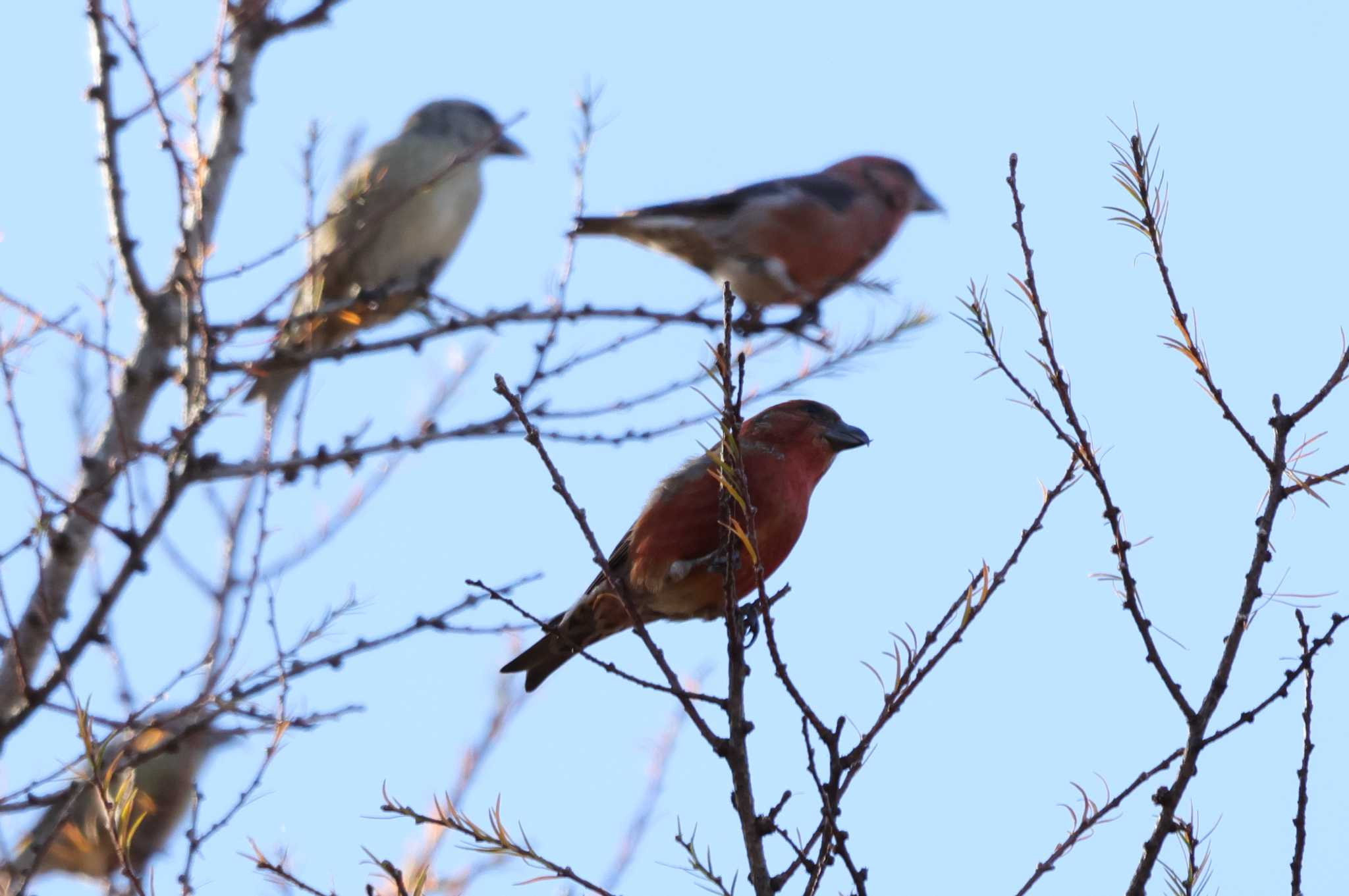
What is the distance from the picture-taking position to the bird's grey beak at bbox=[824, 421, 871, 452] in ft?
13.8

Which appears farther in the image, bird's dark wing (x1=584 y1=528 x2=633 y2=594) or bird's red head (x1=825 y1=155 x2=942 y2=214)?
bird's red head (x1=825 y1=155 x2=942 y2=214)

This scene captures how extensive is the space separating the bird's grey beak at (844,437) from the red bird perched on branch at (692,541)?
3cm

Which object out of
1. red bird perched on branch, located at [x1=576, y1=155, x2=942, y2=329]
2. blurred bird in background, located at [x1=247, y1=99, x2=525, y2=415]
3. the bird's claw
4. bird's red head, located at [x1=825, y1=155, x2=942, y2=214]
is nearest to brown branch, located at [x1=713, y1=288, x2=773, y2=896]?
Result: the bird's claw

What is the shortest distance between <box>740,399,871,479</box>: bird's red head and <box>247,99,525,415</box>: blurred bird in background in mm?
1160

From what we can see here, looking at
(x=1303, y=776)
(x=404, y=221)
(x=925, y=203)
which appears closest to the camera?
(x=1303, y=776)

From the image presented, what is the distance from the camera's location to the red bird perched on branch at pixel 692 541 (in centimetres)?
365

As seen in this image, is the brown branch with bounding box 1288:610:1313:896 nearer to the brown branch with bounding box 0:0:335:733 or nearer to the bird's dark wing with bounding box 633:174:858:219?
the brown branch with bounding box 0:0:335:733

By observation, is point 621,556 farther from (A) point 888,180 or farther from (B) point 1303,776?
(A) point 888,180

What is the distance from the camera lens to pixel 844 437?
423cm

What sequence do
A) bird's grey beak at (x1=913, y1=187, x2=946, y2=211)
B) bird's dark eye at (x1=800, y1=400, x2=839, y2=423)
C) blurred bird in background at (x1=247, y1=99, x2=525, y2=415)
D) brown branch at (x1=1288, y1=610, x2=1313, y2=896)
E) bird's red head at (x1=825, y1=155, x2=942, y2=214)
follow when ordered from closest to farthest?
brown branch at (x1=1288, y1=610, x2=1313, y2=896) < bird's dark eye at (x1=800, y1=400, x2=839, y2=423) < blurred bird in background at (x1=247, y1=99, x2=525, y2=415) < bird's red head at (x1=825, y1=155, x2=942, y2=214) < bird's grey beak at (x1=913, y1=187, x2=946, y2=211)

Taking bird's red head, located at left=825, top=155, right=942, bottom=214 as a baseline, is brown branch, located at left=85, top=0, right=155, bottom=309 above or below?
below

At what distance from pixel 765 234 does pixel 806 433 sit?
7.65 feet

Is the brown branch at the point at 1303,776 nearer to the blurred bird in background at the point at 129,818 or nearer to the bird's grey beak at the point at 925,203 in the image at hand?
the blurred bird in background at the point at 129,818

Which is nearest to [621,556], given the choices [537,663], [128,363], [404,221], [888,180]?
[537,663]
